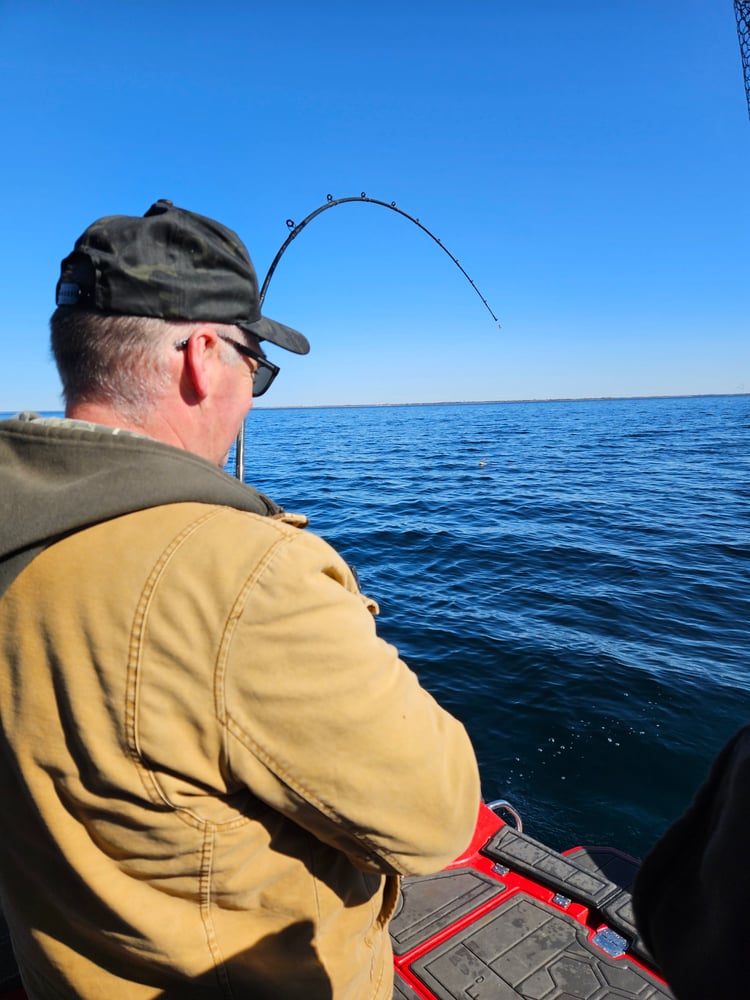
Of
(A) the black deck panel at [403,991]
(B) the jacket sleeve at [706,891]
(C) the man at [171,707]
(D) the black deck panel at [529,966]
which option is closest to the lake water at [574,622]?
(D) the black deck panel at [529,966]

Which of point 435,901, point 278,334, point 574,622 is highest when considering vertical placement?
Answer: point 278,334

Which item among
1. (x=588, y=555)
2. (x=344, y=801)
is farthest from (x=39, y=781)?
(x=588, y=555)

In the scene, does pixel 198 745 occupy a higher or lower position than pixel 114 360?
lower

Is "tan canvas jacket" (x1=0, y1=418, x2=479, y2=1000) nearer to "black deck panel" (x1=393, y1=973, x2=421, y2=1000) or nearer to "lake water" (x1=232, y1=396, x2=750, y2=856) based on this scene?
"black deck panel" (x1=393, y1=973, x2=421, y2=1000)

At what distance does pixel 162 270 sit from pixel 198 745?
1.02 m

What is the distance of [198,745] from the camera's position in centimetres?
98

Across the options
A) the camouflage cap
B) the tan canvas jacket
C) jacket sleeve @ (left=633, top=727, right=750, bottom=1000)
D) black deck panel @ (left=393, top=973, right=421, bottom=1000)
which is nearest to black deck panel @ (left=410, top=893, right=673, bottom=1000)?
black deck panel @ (left=393, top=973, right=421, bottom=1000)

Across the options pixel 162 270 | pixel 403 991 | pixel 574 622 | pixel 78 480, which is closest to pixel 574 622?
pixel 574 622

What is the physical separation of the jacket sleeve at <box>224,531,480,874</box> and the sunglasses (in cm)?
63

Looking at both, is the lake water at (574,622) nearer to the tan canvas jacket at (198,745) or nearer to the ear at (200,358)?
the tan canvas jacket at (198,745)

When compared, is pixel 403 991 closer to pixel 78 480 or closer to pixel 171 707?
pixel 171 707

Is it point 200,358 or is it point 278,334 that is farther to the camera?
point 278,334

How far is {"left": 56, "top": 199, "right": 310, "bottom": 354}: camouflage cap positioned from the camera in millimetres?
1250

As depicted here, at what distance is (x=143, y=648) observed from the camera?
95 centimetres
